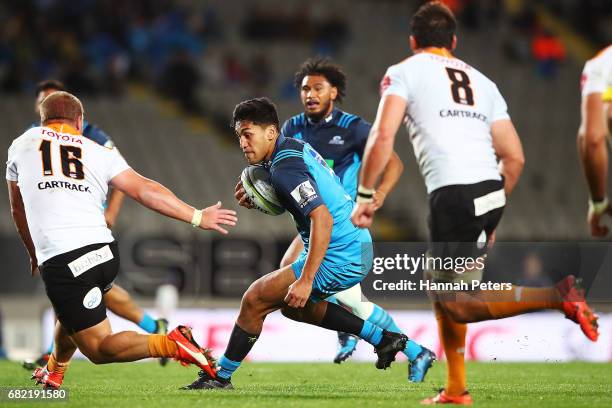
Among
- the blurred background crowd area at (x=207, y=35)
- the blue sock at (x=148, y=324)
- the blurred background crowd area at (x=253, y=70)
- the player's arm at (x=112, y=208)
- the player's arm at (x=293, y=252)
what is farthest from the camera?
the blurred background crowd area at (x=207, y=35)

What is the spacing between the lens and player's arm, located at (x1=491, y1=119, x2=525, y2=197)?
21.5 ft

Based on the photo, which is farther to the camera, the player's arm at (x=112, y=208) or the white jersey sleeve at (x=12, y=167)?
the player's arm at (x=112, y=208)

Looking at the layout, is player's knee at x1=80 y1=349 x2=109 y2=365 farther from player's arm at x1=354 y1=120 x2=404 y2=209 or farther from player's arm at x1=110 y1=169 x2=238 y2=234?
player's arm at x1=354 y1=120 x2=404 y2=209

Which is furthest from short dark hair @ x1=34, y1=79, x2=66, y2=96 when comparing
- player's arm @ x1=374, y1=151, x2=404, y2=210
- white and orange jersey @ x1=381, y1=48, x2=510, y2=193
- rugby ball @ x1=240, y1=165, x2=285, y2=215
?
white and orange jersey @ x1=381, y1=48, x2=510, y2=193

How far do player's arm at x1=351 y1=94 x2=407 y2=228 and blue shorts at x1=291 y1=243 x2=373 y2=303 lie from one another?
940 millimetres

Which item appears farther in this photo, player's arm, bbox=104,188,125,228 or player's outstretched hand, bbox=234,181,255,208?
player's arm, bbox=104,188,125,228

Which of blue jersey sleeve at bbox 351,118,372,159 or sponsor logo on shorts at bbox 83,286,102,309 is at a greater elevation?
blue jersey sleeve at bbox 351,118,372,159

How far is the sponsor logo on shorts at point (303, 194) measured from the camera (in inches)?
258

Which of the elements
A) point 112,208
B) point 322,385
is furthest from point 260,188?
point 112,208

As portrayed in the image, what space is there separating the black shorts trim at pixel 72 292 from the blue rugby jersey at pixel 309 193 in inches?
49.6

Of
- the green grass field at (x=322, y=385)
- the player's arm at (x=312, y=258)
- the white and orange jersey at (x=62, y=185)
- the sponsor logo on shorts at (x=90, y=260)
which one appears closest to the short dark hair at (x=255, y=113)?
the player's arm at (x=312, y=258)

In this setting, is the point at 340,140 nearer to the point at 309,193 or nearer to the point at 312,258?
the point at 309,193

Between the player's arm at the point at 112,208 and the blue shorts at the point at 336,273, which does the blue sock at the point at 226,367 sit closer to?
the blue shorts at the point at 336,273

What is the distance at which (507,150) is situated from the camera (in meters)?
6.59
